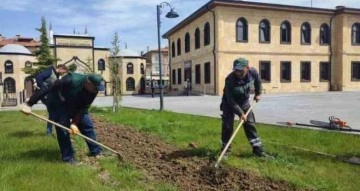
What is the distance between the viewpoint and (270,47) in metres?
33.3

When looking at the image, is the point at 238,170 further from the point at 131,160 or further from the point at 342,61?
the point at 342,61

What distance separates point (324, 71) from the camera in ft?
117

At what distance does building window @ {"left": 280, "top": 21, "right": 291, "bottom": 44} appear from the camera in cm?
3384

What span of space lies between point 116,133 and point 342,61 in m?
31.1

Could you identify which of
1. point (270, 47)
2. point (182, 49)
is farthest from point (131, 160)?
point (182, 49)

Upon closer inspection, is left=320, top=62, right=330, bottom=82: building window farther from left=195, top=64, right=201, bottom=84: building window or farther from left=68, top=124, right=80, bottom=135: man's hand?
left=68, top=124, right=80, bottom=135: man's hand

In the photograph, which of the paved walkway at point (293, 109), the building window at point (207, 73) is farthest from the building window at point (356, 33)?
the paved walkway at point (293, 109)

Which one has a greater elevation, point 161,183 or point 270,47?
point 270,47

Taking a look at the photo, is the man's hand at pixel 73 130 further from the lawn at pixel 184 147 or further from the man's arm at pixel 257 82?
the man's arm at pixel 257 82

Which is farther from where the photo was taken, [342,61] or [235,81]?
[342,61]

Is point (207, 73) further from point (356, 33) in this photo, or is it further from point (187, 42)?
Result: point (356, 33)

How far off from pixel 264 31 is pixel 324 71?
7.37 meters

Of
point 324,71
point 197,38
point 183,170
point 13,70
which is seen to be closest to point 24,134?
point 183,170

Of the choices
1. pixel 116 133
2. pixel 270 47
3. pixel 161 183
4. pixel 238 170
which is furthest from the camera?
pixel 270 47
